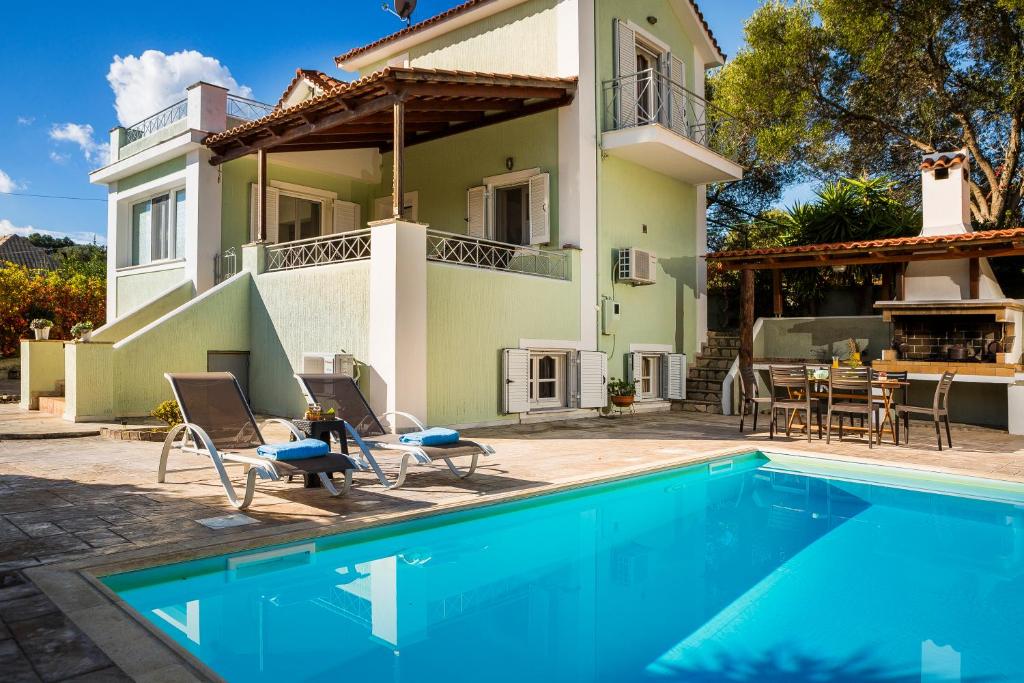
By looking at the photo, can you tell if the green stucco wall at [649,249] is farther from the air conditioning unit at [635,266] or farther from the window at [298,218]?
the window at [298,218]

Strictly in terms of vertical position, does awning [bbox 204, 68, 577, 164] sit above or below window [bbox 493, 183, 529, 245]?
above

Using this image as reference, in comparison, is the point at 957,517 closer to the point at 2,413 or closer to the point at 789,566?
the point at 789,566

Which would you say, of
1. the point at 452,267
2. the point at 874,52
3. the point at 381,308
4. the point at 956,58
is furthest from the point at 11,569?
the point at 956,58

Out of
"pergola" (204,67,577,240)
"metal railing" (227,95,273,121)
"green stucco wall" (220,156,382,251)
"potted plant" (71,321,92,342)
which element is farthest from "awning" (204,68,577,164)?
"potted plant" (71,321,92,342)

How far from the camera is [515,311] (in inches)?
471

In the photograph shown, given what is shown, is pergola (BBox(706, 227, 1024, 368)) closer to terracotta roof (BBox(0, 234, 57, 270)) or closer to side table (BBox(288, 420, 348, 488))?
side table (BBox(288, 420, 348, 488))

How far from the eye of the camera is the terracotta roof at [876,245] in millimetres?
11477

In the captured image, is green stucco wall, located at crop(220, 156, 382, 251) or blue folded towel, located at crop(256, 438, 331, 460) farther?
green stucco wall, located at crop(220, 156, 382, 251)

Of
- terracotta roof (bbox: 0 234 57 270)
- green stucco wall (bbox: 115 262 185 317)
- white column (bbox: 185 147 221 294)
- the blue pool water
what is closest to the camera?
the blue pool water

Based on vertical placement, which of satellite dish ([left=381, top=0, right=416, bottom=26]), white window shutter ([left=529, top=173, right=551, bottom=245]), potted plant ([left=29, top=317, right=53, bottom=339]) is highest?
satellite dish ([left=381, top=0, right=416, bottom=26])

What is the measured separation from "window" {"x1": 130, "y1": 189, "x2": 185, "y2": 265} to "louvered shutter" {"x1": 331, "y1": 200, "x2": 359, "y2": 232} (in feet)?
10.2

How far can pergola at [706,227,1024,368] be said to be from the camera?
1180 centimetres

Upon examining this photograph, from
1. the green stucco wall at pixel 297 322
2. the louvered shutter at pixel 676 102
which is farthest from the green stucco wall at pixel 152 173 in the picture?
the louvered shutter at pixel 676 102

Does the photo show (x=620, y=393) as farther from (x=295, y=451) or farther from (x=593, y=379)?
(x=295, y=451)
